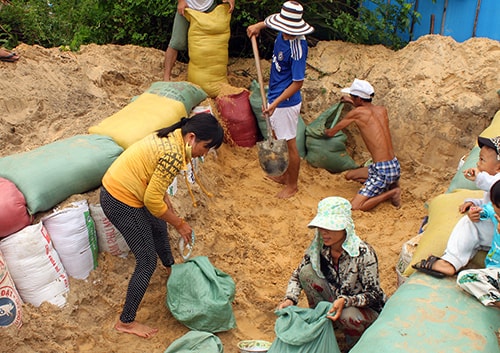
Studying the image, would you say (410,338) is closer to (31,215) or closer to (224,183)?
(31,215)

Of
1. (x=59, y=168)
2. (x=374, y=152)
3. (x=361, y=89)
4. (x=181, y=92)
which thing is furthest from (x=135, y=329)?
(x=361, y=89)

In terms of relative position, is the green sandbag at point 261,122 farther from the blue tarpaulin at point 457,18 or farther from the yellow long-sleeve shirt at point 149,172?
the yellow long-sleeve shirt at point 149,172

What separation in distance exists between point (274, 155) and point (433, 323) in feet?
9.13

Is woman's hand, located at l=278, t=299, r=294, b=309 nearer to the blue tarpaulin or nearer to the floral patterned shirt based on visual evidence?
the floral patterned shirt

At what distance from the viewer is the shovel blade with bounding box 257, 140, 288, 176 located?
211 inches

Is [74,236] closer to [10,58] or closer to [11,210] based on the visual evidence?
[11,210]

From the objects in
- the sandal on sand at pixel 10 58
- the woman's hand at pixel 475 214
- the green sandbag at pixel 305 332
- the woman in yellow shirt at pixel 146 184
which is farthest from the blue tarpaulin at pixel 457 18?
the green sandbag at pixel 305 332

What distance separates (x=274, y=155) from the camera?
5348 mm

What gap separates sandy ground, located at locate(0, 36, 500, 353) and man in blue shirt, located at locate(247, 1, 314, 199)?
0.41m

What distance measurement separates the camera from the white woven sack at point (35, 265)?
3416 mm

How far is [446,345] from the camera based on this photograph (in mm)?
2621

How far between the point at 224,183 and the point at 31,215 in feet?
7.63

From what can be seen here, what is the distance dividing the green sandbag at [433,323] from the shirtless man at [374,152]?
7.82ft

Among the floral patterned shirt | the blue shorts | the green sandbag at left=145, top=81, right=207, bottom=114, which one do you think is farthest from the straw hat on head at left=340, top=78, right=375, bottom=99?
the floral patterned shirt
